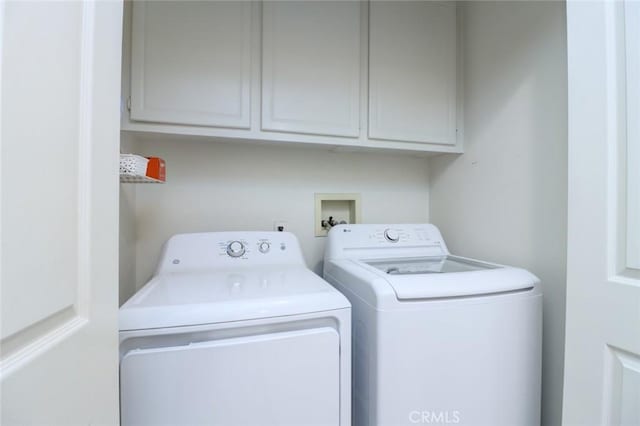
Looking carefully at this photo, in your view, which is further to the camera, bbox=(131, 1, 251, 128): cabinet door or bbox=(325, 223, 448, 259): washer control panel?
bbox=(325, 223, 448, 259): washer control panel

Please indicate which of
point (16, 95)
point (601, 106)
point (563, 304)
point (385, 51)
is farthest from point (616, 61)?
point (16, 95)

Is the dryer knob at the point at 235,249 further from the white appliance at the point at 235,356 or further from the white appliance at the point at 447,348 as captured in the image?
the white appliance at the point at 447,348

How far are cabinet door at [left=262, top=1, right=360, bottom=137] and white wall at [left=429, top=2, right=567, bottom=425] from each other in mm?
639

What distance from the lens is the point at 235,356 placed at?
71cm

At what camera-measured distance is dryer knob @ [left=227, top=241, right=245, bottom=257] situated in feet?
3.90

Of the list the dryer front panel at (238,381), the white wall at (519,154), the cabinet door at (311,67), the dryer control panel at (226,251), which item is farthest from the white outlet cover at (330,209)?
the dryer front panel at (238,381)

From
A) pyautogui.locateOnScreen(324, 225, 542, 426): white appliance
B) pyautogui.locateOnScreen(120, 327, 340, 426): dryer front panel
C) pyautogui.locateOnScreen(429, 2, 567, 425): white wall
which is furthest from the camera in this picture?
pyautogui.locateOnScreen(429, 2, 567, 425): white wall

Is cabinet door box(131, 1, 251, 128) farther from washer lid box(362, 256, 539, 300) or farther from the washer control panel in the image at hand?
washer lid box(362, 256, 539, 300)

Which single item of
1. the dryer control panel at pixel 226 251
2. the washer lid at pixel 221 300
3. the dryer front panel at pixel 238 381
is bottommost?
the dryer front panel at pixel 238 381

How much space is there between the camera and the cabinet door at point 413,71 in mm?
1342

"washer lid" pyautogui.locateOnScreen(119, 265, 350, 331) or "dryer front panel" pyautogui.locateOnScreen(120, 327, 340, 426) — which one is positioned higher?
"washer lid" pyautogui.locateOnScreen(119, 265, 350, 331)

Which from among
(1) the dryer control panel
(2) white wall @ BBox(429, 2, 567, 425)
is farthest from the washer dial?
(2) white wall @ BBox(429, 2, 567, 425)

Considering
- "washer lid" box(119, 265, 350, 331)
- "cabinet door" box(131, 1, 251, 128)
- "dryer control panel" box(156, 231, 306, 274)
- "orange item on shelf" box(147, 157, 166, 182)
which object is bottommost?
"washer lid" box(119, 265, 350, 331)

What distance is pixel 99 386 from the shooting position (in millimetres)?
488
